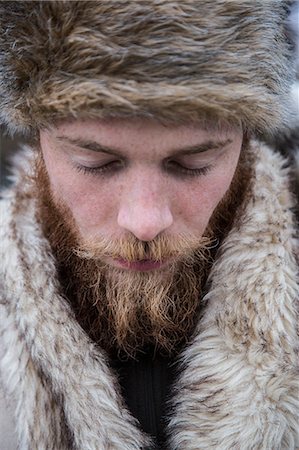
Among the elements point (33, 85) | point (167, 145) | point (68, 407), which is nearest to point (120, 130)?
point (167, 145)

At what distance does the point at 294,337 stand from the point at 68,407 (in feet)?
1.96

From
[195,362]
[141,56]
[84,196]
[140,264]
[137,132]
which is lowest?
[195,362]

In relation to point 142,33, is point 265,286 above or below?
below

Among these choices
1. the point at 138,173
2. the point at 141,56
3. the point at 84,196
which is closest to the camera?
the point at 141,56

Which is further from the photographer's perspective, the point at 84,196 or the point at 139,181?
the point at 84,196

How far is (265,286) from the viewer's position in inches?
57.9

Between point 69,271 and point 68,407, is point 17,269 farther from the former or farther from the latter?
point 68,407

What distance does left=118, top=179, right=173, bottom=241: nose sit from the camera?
1.27 m

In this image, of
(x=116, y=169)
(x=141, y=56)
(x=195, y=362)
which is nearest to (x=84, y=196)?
(x=116, y=169)

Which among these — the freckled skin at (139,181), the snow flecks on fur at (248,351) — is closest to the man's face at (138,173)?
the freckled skin at (139,181)

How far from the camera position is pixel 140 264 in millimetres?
1437

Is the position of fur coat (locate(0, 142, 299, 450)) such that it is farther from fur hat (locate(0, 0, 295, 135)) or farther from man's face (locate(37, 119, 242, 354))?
fur hat (locate(0, 0, 295, 135))

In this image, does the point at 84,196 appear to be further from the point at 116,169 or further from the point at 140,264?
the point at 140,264

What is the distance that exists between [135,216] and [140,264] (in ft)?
0.66
